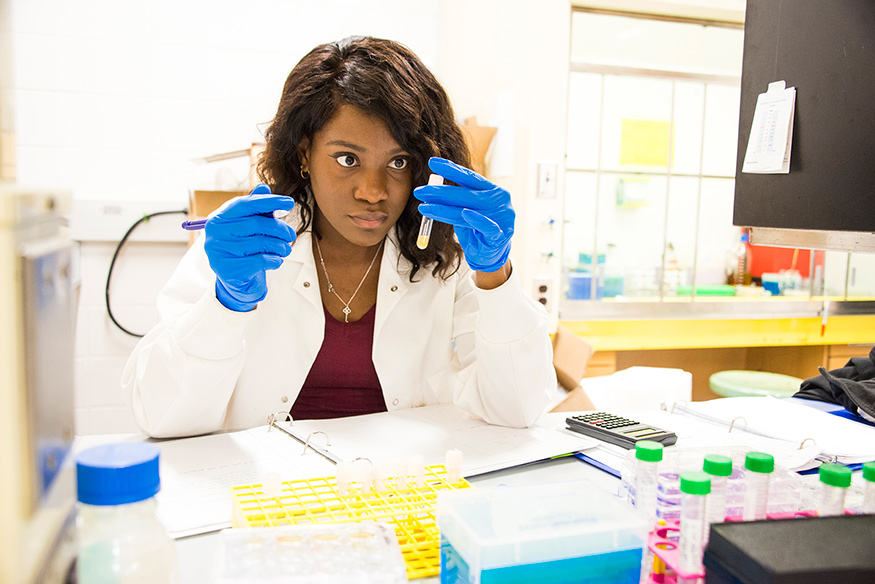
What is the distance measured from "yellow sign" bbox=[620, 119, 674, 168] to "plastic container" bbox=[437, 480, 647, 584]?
10.4 feet

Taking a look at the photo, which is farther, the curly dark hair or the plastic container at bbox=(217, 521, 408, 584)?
the curly dark hair

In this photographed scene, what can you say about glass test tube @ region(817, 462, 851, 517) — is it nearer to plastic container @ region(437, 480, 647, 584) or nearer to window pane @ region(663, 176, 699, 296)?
plastic container @ region(437, 480, 647, 584)

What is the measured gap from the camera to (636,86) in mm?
3617

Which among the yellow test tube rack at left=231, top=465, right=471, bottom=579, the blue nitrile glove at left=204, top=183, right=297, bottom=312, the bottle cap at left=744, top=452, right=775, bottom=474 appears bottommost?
the yellow test tube rack at left=231, top=465, right=471, bottom=579

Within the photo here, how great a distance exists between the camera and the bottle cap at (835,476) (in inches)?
27.4

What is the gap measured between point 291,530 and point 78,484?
0.61ft

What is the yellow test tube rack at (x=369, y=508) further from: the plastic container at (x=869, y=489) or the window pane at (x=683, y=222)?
the window pane at (x=683, y=222)

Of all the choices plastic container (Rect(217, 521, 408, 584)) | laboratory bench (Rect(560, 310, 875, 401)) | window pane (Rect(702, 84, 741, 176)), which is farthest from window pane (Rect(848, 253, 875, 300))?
plastic container (Rect(217, 521, 408, 584))

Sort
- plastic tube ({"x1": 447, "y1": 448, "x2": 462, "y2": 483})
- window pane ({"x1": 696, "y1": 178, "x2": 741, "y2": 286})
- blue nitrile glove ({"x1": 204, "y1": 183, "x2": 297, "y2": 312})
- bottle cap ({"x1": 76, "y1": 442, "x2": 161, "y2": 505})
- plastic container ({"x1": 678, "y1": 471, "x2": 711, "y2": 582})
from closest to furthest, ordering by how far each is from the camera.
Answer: bottle cap ({"x1": 76, "y1": 442, "x2": 161, "y2": 505}) < plastic container ({"x1": 678, "y1": 471, "x2": 711, "y2": 582}) < plastic tube ({"x1": 447, "y1": 448, "x2": 462, "y2": 483}) < blue nitrile glove ({"x1": 204, "y1": 183, "x2": 297, "y2": 312}) < window pane ({"x1": 696, "y1": 178, "x2": 741, "y2": 286})

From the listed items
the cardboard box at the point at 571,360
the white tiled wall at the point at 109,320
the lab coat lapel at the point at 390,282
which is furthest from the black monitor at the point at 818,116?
the white tiled wall at the point at 109,320

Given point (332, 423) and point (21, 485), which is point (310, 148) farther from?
point (21, 485)

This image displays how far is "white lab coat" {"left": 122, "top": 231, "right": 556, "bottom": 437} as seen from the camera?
1166mm

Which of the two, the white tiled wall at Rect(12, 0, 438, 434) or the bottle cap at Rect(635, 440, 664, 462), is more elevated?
the white tiled wall at Rect(12, 0, 438, 434)

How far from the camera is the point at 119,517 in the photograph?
1.65 ft
